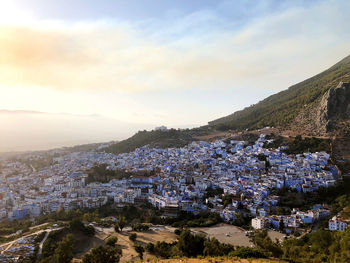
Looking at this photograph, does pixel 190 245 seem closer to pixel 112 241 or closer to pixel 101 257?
pixel 101 257

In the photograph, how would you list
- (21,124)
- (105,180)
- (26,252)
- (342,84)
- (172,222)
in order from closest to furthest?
1. (26,252)
2. (172,222)
3. (105,180)
4. (342,84)
5. (21,124)

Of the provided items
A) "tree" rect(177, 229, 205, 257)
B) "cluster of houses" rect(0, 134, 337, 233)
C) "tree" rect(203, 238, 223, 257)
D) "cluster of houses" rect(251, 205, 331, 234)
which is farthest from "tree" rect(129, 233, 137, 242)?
"cluster of houses" rect(251, 205, 331, 234)

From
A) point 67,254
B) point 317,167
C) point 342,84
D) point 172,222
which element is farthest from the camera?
point 342,84

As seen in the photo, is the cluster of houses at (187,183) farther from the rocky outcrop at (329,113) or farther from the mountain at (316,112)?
the rocky outcrop at (329,113)

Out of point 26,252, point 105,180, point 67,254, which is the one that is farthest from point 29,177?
point 67,254

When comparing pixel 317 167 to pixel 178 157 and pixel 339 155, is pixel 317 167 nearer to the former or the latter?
pixel 339 155

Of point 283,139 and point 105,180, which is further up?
point 283,139
